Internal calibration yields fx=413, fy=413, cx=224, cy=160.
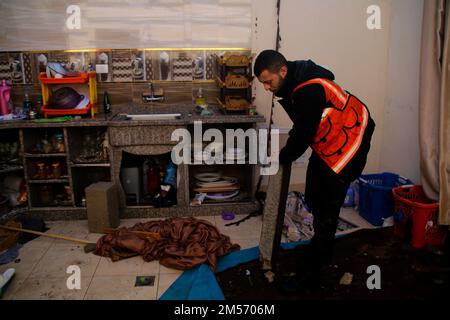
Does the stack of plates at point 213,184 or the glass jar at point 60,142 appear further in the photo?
the stack of plates at point 213,184

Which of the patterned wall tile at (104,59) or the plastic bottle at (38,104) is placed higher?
the patterned wall tile at (104,59)

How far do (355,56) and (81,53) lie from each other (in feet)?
8.79

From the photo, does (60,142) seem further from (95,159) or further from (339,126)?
(339,126)

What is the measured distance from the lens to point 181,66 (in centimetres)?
400

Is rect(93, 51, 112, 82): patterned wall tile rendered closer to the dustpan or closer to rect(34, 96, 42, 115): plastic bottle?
rect(34, 96, 42, 115): plastic bottle

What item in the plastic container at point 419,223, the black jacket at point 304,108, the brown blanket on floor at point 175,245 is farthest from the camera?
the plastic container at point 419,223

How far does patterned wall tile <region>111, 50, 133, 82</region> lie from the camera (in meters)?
3.94

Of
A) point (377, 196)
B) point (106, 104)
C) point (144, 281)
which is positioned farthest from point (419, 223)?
point (106, 104)

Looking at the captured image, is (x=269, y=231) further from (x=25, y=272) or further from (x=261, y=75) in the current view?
(x=25, y=272)

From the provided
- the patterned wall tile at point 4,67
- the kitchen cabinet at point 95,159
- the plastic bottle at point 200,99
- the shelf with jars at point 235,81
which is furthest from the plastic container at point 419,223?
the patterned wall tile at point 4,67

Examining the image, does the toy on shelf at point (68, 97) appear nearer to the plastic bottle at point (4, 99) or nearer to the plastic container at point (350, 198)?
the plastic bottle at point (4, 99)

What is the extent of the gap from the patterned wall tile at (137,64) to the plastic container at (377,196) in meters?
2.31

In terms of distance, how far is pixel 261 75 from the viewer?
94.1 inches

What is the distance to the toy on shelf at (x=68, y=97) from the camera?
3654 millimetres
